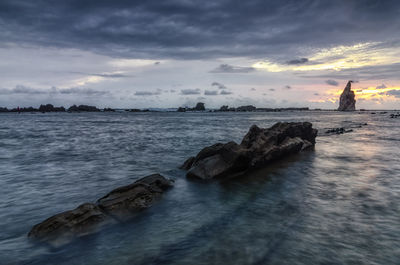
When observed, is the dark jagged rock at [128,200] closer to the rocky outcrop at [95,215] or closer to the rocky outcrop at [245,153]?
the rocky outcrop at [95,215]

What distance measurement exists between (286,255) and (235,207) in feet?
11.3

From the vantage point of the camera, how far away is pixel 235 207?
9789 mm

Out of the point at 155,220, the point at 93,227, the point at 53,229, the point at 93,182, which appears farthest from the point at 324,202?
the point at 93,182

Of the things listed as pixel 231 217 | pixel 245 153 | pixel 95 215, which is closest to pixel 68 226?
pixel 95 215

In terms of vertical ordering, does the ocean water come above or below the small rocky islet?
below

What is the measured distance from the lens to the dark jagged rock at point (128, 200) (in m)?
8.89

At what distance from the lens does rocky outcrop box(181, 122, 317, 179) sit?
13820 mm

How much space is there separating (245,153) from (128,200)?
7170mm

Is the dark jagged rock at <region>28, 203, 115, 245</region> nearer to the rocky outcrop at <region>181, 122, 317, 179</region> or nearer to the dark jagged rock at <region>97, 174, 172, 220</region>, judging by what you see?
the dark jagged rock at <region>97, 174, 172, 220</region>

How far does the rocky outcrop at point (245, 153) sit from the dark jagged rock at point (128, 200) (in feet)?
12.2

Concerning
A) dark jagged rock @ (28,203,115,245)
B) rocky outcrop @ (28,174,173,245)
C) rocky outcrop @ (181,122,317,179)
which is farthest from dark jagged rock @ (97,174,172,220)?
rocky outcrop @ (181,122,317,179)

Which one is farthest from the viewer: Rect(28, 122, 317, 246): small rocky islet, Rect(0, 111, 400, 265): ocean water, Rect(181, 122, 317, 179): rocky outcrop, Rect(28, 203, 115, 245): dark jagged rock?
Rect(181, 122, 317, 179): rocky outcrop

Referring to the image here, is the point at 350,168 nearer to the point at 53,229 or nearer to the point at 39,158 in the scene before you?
the point at 53,229

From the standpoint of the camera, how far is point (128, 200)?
9.38 metres
